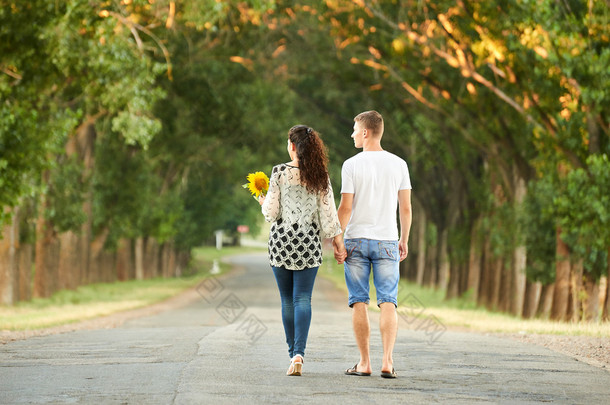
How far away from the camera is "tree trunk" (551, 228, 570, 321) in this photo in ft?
74.6

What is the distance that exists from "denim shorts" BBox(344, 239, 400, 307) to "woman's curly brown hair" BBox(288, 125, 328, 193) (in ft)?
1.85

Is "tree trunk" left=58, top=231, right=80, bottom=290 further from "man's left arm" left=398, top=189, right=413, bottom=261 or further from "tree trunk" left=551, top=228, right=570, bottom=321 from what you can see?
"man's left arm" left=398, top=189, right=413, bottom=261

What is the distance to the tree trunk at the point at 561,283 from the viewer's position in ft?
74.6

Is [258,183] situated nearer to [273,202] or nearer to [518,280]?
[273,202]

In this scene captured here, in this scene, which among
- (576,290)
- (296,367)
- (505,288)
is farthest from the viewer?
(505,288)

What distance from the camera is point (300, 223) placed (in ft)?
27.6

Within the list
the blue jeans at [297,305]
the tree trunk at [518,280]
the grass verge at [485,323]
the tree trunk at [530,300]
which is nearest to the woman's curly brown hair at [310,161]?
the blue jeans at [297,305]

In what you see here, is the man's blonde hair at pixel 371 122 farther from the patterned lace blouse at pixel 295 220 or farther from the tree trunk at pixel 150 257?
the tree trunk at pixel 150 257

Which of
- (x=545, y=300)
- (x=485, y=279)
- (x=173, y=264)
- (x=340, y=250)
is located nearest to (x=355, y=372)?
(x=340, y=250)

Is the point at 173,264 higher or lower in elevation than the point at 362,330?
lower

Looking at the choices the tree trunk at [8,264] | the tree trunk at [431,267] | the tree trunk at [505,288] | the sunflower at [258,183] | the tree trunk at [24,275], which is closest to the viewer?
the sunflower at [258,183]

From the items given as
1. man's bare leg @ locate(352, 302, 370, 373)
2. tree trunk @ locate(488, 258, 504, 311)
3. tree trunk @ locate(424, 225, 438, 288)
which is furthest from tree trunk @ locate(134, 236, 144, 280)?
man's bare leg @ locate(352, 302, 370, 373)

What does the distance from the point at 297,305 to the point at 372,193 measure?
3.61 ft

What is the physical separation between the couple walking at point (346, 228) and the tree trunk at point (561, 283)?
594 inches
